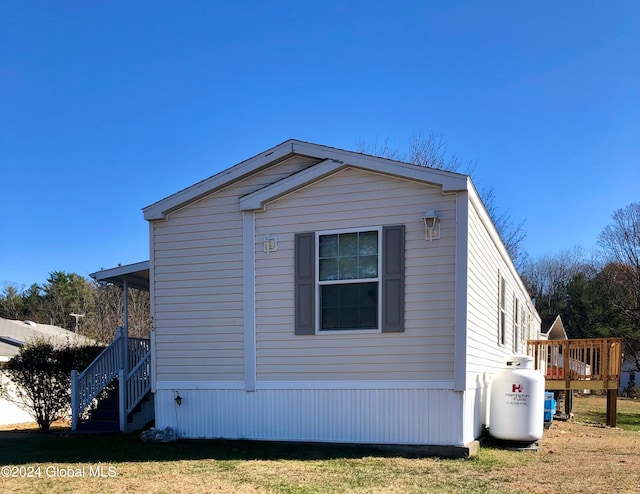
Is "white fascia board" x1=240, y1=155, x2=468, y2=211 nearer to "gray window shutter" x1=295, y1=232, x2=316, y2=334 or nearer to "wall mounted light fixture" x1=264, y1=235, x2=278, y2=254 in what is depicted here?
"wall mounted light fixture" x1=264, y1=235, x2=278, y2=254

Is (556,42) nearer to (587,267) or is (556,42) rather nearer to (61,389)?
(61,389)

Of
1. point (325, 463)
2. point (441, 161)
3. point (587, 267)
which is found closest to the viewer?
point (325, 463)

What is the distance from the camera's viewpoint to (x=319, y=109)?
13484mm

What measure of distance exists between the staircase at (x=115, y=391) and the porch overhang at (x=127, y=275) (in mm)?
978

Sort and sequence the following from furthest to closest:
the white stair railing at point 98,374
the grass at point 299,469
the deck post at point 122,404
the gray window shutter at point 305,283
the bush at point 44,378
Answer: the bush at point 44,378, the white stair railing at point 98,374, the deck post at point 122,404, the gray window shutter at point 305,283, the grass at point 299,469

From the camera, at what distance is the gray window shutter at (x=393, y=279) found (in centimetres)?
704

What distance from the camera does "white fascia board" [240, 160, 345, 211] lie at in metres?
7.51

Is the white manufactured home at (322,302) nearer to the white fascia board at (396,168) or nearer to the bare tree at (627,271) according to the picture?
the white fascia board at (396,168)

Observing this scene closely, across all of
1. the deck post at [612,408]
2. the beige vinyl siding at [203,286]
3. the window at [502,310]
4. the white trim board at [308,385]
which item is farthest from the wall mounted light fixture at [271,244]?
the deck post at [612,408]

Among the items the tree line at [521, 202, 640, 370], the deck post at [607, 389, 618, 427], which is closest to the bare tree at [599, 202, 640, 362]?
the tree line at [521, 202, 640, 370]

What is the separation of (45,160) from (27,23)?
293 inches

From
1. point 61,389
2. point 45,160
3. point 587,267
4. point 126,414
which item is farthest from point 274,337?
point 587,267

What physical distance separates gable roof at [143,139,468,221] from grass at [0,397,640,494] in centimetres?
347

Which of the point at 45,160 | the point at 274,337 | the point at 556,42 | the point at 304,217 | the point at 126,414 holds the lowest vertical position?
the point at 126,414
